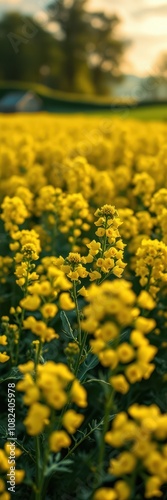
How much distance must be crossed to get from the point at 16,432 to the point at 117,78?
7715 cm

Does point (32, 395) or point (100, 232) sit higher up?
point (100, 232)

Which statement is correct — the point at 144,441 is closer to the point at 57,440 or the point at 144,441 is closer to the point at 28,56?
the point at 57,440

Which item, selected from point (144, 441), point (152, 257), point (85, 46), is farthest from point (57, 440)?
point (85, 46)

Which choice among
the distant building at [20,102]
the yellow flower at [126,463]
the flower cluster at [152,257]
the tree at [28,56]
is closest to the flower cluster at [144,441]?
the yellow flower at [126,463]

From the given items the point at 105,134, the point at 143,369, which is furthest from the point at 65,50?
the point at 143,369

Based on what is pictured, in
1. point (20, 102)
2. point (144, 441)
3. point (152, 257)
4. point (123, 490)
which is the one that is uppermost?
point (20, 102)

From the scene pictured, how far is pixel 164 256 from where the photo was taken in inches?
119

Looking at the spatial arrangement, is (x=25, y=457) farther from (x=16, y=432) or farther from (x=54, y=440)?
(x=54, y=440)

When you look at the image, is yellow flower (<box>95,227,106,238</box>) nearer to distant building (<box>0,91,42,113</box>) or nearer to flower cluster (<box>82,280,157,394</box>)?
flower cluster (<box>82,280,157,394</box>)

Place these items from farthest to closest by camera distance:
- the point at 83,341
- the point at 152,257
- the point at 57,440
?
the point at 152,257 < the point at 83,341 < the point at 57,440

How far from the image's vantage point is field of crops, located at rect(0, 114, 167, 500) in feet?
5.23

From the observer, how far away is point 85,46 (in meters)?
75.9

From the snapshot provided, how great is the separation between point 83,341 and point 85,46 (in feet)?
251

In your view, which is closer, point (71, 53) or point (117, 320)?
point (117, 320)
